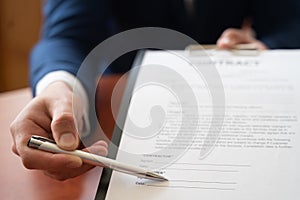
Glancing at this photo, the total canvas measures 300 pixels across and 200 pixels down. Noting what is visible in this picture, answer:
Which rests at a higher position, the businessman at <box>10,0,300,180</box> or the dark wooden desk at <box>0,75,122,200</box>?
the businessman at <box>10,0,300,180</box>

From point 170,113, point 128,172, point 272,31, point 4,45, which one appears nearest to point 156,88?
point 170,113

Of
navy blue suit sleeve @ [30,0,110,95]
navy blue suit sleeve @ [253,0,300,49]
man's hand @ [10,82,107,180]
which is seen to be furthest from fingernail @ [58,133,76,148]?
navy blue suit sleeve @ [253,0,300,49]

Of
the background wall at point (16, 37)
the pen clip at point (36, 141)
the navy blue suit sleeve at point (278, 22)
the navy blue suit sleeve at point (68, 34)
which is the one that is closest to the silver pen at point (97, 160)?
the pen clip at point (36, 141)

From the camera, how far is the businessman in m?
0.52

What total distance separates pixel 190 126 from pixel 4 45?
1269 millimetres

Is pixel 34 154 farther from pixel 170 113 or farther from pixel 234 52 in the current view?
pixel 234 52

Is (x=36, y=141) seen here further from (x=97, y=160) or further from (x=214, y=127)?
(x=214, y=127)

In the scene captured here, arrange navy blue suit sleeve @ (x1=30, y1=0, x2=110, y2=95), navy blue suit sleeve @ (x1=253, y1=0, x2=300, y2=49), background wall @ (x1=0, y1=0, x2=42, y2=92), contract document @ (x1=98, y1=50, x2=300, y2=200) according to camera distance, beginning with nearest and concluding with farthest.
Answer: contract document @ (x1=98, y1=50, x2=300, y2=200), navy blue suit sleeve @ (x1=30, y1=0, x2=110, y2=95), navy blue suit sleeve @ (x1=253, y1=0, x2=300, y2=49), background wall @ (x1=0, y1=0, x2=42, y2=92)

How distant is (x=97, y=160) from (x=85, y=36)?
0.40 m

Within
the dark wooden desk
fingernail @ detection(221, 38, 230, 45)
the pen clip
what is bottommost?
the dark wooden desk

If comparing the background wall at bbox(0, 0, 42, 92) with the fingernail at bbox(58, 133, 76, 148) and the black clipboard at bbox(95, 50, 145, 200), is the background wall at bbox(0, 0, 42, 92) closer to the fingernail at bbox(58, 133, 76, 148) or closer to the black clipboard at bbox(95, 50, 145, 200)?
the black clipboard at bbox(95, 50, 145, 200)

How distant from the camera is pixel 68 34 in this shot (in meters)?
0.83

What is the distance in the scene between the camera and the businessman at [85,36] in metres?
0.52

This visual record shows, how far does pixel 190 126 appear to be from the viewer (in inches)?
22.2
